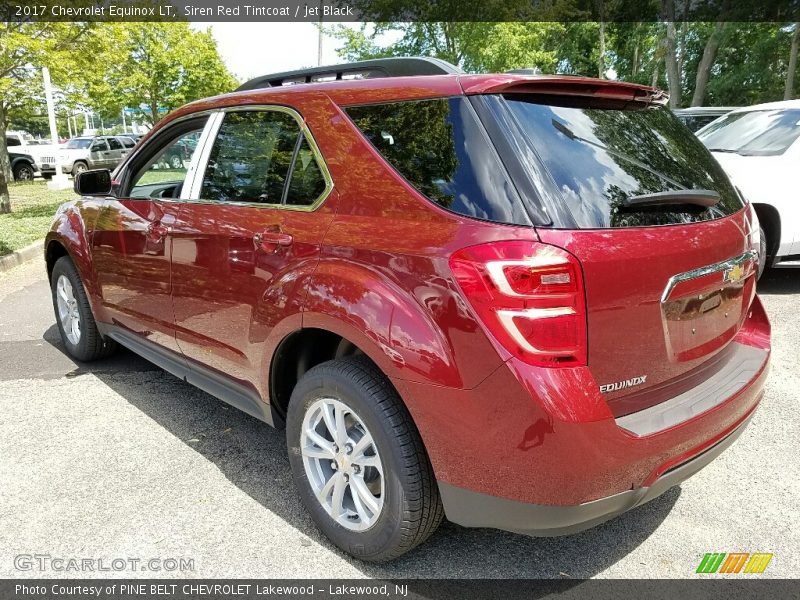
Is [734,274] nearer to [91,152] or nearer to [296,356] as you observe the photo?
[296,356]

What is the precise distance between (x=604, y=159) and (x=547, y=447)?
1016 mm

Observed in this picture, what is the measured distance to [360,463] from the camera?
7.61ft

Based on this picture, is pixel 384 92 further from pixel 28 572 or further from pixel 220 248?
pixel 28 572

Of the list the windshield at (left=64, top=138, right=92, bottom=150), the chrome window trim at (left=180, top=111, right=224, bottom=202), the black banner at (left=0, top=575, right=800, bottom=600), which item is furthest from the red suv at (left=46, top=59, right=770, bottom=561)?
the windshield at (left=64, top=138, right=92, bottom=150)

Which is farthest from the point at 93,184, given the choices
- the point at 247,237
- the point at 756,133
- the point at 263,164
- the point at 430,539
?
the point at 756,133

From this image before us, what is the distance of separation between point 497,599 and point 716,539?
101 cm

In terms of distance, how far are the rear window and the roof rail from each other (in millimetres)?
545

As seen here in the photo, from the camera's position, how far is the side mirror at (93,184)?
3.90 metres

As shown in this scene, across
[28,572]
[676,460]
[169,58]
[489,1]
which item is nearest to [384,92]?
[676,460]

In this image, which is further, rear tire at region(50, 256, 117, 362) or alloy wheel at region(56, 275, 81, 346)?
alloy wheel at region(56, 275, 81, 346)

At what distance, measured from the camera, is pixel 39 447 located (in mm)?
3354

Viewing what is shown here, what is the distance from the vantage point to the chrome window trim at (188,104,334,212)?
2.47 meters

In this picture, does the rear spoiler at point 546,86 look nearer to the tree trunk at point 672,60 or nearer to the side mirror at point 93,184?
the side mirror at point 93,184

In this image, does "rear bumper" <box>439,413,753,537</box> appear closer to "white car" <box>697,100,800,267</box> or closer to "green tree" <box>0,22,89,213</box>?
"white car" <box>697,100,800,267</box>
